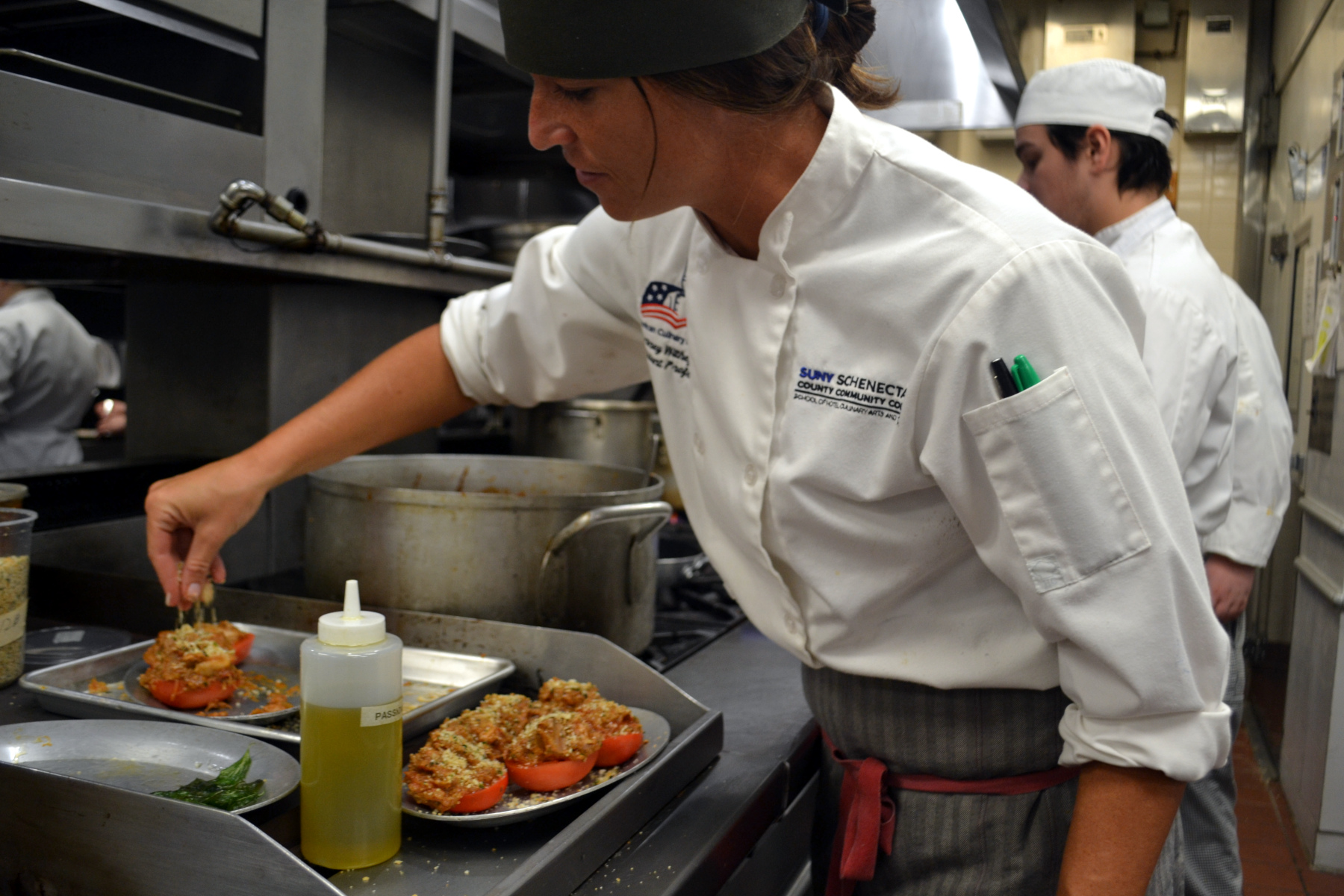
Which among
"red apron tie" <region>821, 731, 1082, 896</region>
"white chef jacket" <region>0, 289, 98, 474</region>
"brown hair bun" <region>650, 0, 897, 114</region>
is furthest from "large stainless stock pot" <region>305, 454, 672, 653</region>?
"white chef jacket" <region>0, 289, 98, 474</region>

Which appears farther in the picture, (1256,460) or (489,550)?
(1256,460)

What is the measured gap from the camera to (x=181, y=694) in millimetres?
1137

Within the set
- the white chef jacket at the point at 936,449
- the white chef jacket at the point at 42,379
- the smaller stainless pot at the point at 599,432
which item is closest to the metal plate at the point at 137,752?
the white chef jacket at the point at 936,449

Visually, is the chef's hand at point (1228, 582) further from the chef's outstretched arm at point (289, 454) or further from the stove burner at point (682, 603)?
the chef's outstretched arm at point (289, 454)

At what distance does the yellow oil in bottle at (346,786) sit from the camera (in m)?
0.83

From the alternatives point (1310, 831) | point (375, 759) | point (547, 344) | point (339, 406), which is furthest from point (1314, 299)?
point (375, 759)

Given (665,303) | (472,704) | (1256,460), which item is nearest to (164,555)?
(472,704)

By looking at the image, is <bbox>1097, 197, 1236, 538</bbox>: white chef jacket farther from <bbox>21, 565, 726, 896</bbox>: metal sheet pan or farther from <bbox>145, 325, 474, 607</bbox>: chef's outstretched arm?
<bbox>145, 325, 474, 607</bbox>: chef's outstretched arm

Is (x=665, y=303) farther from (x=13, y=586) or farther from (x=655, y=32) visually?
(x=13, y=586)

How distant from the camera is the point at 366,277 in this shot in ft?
5.72

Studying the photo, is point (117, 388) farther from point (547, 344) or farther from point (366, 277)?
point (547, 344)

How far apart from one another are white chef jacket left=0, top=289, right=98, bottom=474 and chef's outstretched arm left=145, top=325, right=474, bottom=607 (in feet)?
5.24

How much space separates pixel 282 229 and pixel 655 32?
0.83 metres

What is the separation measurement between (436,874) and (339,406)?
2.10 ft
